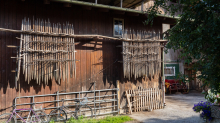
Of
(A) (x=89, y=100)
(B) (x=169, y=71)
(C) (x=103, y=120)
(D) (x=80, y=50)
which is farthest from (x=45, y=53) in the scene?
(B) (x=169, y=71)

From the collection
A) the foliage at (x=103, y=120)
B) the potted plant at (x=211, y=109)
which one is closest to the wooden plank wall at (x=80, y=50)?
the foliage at (x=103, y=120)

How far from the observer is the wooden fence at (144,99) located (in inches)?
360

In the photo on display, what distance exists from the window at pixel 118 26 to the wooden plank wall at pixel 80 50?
0.22m

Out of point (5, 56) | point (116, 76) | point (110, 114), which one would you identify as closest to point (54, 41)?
point (5, 56)

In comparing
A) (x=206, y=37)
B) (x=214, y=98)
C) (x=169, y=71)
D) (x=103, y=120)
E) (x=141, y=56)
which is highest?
(x=206, y=37)

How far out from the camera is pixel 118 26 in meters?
9.23

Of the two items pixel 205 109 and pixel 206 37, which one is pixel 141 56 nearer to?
pixel 205 109

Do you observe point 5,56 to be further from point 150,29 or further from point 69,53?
point 150,29

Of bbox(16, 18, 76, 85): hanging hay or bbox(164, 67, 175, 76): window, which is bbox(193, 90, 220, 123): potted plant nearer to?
bbox(16, 18, 76, 85): hanging hay

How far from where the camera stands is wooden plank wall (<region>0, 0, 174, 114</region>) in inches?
260

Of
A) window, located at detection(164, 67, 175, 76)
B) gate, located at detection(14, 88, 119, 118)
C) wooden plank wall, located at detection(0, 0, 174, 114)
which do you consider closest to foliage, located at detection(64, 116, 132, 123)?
gate, located at detection(14, 88, 119, 118)

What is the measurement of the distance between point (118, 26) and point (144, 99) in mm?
4427

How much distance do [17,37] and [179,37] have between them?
592 centimetres

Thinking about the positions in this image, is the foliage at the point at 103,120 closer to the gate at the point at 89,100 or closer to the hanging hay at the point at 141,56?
the gate at the point at 89,100
